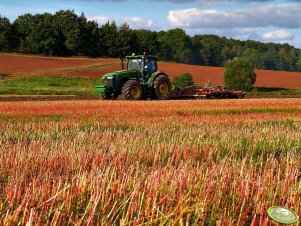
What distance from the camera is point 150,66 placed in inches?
981

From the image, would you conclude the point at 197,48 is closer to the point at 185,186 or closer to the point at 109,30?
the point at 109,30

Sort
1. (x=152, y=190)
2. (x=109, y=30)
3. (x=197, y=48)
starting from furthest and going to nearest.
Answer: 1. (x=197, y=48)
2. (x=109, y=30)
3. (x=152, y=190)

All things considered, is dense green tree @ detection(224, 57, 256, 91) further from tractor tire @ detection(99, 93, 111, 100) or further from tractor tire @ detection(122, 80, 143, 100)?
tractor tire @ detection(122, 80, 143, 100)

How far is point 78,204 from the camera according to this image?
4051mm

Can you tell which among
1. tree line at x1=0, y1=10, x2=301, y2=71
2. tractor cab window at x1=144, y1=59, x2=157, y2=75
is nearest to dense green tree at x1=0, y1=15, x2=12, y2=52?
tree line at x1=0, y1=10, x2=301, y2=71

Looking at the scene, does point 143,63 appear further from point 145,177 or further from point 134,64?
point 145,177

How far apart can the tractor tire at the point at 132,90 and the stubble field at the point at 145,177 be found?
10.9 meters


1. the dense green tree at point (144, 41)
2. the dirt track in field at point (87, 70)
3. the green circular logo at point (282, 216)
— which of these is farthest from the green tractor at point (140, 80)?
the dense green tree at point (144, 41)

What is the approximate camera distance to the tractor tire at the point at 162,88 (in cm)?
2462

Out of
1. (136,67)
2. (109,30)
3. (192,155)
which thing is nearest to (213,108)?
(136,67)

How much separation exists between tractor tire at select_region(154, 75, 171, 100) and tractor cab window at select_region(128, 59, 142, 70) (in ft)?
3.60

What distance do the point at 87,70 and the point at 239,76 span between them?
989 inches

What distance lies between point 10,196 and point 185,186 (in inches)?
60.0

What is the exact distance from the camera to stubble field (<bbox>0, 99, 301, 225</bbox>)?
3.72 metres
